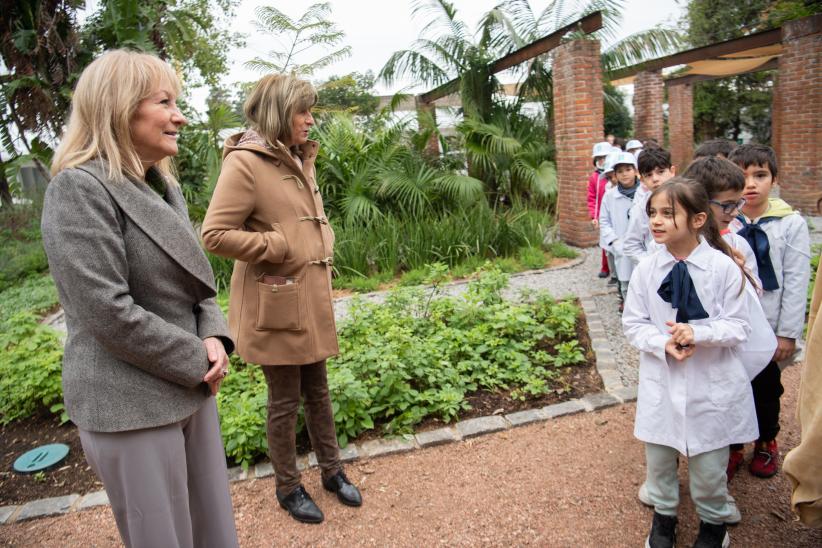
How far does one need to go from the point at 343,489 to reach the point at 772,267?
2.37 metres

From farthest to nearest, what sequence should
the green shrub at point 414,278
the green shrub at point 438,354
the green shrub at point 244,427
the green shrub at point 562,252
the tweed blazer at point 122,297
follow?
the green shrub at point 562,252, the green shrub at point 414,278, the green shrub at point 438,354, the green shrub at point 244,427, the tweed blazer at point 122,297

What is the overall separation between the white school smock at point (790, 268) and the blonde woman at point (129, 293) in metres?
2.60

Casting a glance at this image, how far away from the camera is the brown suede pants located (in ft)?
9.06

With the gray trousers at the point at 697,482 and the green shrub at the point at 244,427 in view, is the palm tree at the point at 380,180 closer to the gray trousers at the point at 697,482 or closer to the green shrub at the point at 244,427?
the green shrub at the point at 244,427

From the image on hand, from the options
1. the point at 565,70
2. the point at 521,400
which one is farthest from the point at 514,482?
the point at 565,70

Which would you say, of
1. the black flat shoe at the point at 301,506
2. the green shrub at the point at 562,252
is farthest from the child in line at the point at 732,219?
the green shrub at the point at 562,252

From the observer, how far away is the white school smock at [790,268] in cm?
283

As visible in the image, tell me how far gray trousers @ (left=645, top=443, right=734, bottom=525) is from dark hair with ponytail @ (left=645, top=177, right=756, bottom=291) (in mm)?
722

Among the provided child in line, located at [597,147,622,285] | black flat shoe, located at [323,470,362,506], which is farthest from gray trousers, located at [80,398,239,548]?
child in line, located at [597,147,622,285]

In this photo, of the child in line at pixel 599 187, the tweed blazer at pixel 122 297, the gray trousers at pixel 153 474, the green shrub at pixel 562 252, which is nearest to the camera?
the tweed blazer at pixel 122 297

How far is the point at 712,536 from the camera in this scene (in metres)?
2.41

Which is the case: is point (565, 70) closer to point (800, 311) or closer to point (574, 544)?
point (800, 311)

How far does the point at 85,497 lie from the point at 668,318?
10.3ft

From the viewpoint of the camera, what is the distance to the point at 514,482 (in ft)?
10.1
